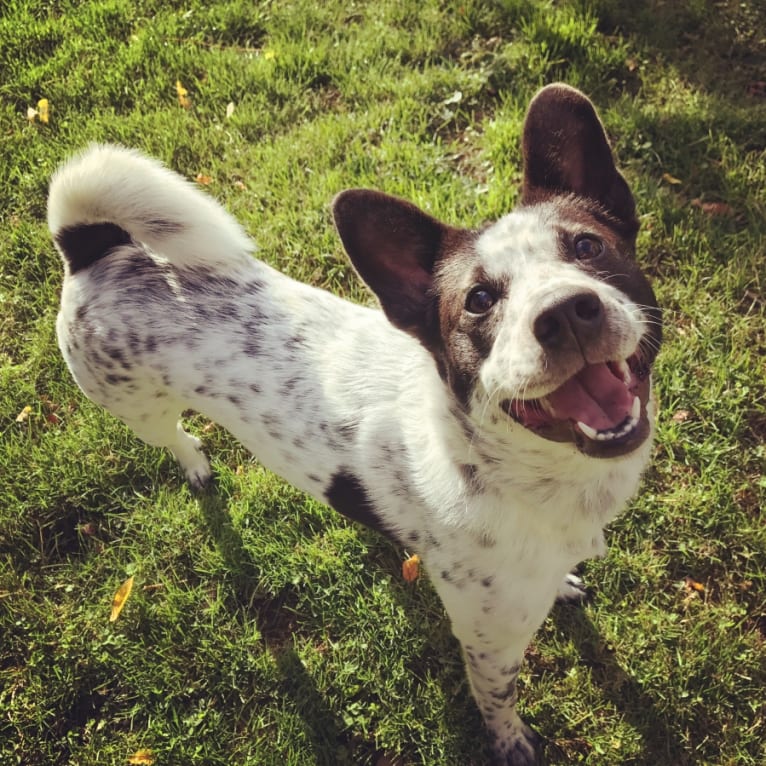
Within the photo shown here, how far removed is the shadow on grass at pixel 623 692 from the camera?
2889 millimetres

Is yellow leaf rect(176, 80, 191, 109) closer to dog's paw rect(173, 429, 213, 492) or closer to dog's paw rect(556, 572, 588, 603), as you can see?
dog's paw rect(173, 429, 213, 492)

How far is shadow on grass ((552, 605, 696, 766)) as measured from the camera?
2.89 meters

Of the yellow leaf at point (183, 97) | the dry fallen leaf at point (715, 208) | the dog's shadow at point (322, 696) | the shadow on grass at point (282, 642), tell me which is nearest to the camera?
the dog's shadow at point (322, 696)

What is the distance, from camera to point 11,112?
→ 544 centimetres

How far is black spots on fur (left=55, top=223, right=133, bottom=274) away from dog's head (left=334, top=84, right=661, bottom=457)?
1.23 m

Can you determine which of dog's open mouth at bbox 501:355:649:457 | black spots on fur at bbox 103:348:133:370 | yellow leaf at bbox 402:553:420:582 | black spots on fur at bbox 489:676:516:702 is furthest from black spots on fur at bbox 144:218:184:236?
black spots on fur at bbox 489:676:516:702

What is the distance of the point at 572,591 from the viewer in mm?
3195

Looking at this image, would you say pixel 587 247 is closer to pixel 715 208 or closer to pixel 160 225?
pixel 160 225

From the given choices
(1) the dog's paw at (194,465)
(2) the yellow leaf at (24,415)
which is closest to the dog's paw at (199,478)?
(1) the dog's paw at (194,465)

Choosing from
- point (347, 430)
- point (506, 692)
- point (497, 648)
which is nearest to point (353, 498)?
point (347, 430)

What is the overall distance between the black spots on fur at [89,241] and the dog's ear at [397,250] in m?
1.22

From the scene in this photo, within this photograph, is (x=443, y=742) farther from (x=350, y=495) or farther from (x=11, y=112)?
(x=11, y=112)

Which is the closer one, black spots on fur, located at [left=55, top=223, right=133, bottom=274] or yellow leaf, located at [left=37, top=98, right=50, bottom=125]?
black spots on fur, located at [left=55, top=223, right=133, bottom=274]

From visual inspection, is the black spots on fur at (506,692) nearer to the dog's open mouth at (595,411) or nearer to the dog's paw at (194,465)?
the dog's open mouth at (595,411)
